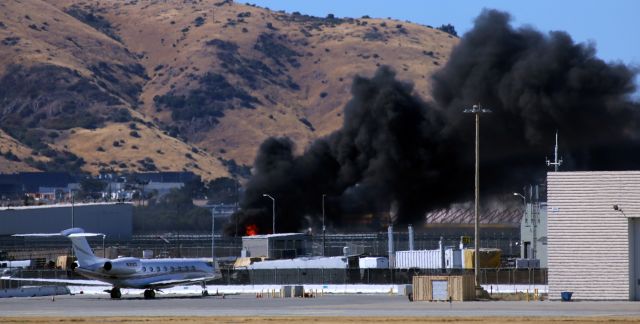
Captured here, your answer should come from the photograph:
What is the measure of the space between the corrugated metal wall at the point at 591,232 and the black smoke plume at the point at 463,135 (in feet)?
208

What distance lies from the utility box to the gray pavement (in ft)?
3.88

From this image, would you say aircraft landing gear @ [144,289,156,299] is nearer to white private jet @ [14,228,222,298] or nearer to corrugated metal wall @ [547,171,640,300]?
white private jet @ [14,228,222,298]

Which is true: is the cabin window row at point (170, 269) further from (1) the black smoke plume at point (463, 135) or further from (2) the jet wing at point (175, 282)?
(1) the black smoke plume at point (463, 135)

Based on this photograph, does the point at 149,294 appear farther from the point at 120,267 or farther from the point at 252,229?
the point at 252,229

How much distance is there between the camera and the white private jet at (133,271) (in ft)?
288

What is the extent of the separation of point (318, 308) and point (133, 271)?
86.9ft

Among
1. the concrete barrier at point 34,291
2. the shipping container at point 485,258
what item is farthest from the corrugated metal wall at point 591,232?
the concrete barrier at point 34,291

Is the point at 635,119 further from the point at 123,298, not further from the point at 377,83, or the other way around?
the point at 123,298

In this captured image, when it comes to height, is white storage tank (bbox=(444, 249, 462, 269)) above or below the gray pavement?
Answer: above

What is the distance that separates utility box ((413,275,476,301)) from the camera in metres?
70.3

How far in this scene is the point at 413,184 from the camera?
138m

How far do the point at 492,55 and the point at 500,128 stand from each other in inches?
294

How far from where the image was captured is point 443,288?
70375 millimetres

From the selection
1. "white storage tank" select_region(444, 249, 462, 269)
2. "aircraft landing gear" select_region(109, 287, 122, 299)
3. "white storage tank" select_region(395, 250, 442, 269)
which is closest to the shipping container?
"white storage tank" select_region(444, 249, 462, 269)
